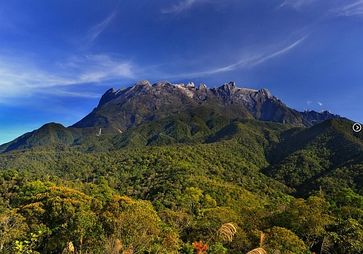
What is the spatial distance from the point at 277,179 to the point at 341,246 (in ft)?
454

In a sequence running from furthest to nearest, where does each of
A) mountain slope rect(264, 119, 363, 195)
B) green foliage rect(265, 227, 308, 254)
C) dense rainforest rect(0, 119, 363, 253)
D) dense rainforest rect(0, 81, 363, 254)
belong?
mountain slope rect(264, 119, 363, 195) → green foliage rect(265, 227, 308, 254) → dense rainforest rect(0, 119, 363, 253) → dense rainforest rect(0, 81, 363, 254)

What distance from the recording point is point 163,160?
518 feet

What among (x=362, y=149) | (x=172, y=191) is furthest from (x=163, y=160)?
(x=362, y=149)

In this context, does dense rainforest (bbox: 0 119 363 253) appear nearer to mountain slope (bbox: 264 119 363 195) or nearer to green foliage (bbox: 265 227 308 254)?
green foliage (bbox: 265 227 308 254)

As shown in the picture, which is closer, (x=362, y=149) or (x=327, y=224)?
(x=327, y=224)

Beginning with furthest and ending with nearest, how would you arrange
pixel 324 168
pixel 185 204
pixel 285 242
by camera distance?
pixel 324 168
pixel 185 204
pixel 285 242

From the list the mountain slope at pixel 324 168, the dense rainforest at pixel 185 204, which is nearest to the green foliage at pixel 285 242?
the dense rainforest at pixel 185 204

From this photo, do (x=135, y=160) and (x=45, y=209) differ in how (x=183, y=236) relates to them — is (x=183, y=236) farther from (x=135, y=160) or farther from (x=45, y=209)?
(x=135, y=160)

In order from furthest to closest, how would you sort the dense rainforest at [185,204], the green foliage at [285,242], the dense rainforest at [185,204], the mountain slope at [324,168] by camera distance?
the mountain slope at [324,168]
the green foliage at [285,242]
the dense rainforest at [185,204]
the dense rainforest at [185,204]

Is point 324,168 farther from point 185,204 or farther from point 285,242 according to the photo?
point 285,242

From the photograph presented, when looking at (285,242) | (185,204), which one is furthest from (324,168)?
(285,242)

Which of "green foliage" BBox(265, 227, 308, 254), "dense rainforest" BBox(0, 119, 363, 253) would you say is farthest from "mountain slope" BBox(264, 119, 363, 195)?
"green foliage" BBox(265, 227, 308, 254)

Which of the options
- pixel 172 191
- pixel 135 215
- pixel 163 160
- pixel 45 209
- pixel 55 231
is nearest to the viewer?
pixel 135 215

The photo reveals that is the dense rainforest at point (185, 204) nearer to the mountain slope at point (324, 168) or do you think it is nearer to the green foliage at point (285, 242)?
the green foliage at point (285, 242)
